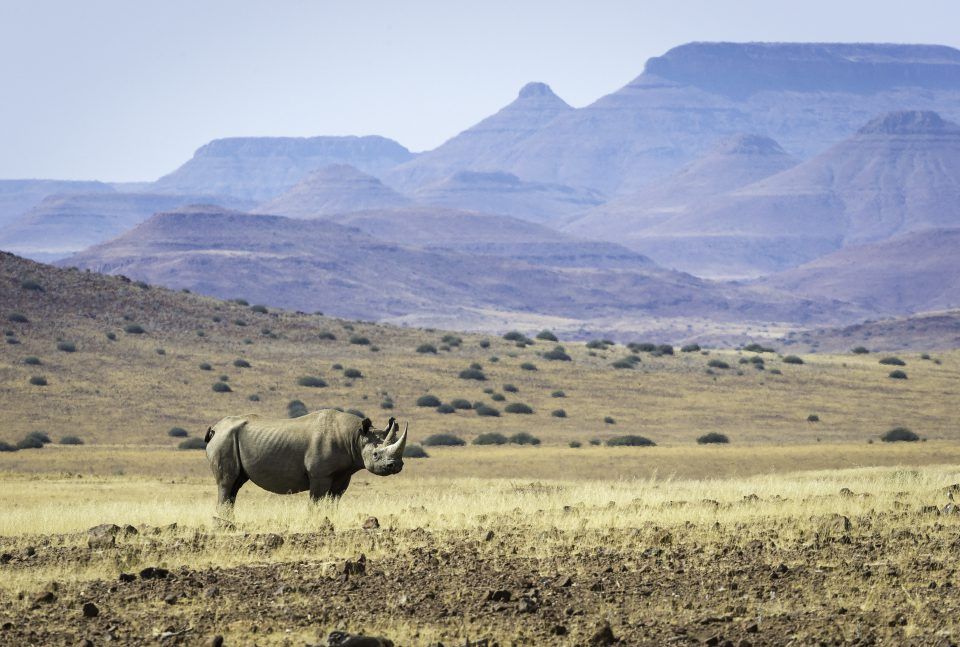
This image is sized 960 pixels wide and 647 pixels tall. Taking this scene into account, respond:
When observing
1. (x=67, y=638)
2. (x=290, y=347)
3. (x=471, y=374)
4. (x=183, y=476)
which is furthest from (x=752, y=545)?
(x=290, y=347)

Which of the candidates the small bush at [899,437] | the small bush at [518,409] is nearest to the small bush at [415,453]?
the small bush at [899,437]

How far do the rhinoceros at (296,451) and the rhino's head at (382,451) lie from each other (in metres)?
0.02

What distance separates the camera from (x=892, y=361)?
259 feet

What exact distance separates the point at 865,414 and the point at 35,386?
34.0 meters

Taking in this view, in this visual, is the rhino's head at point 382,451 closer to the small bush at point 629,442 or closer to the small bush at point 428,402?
the small bush at point 629,442

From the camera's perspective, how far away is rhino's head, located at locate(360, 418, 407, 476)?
54.9 ft

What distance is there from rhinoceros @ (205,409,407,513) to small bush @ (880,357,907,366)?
64.7 meters

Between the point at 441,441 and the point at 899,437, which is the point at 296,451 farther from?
the point at 899,437

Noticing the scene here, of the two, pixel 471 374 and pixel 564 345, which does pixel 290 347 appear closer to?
pixel 471 374

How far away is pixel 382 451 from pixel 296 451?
4.14ft

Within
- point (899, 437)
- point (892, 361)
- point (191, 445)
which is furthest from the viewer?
point (892, 361)

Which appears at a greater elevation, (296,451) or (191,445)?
(296,451)

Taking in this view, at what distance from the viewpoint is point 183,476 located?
104 feet

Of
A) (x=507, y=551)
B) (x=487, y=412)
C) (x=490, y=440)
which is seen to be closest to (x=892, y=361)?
(x=487, y=412)
